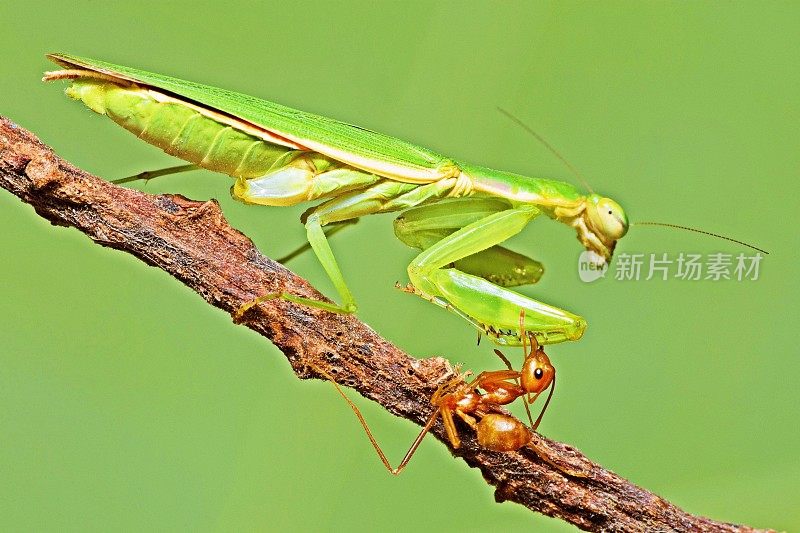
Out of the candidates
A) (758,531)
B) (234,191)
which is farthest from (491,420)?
(234,191)

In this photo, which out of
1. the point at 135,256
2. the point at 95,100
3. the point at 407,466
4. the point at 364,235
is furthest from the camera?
the point at 364,235

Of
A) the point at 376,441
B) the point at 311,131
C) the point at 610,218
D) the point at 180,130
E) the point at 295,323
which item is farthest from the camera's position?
the point at 610,218

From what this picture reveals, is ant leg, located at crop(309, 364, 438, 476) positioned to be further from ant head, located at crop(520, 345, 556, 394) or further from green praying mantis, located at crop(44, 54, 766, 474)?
ant head, located at crop(520, 345, 556, 394)

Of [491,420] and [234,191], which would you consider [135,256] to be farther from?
[491,420]

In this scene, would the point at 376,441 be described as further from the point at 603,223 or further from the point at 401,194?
the point at 603,223

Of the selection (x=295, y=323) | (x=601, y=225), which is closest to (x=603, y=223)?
(x=601, y=225)

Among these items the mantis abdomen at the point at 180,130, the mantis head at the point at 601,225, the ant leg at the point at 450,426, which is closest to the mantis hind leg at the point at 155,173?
the mantis abdomen at the point at 180,130
